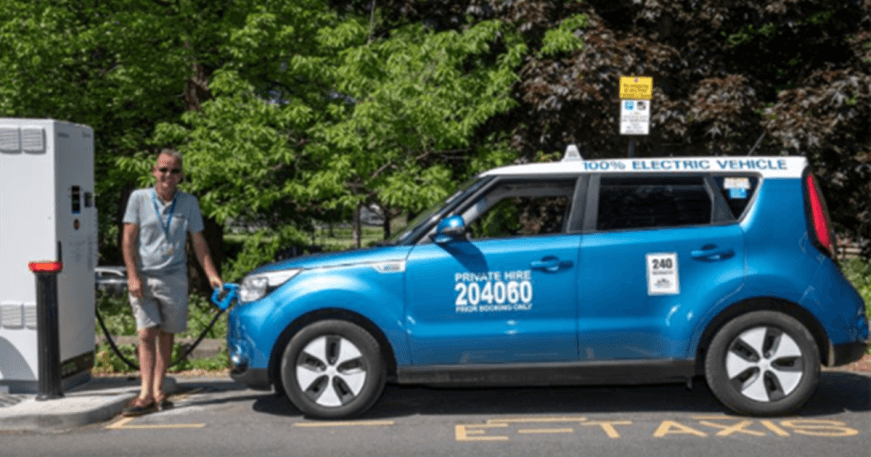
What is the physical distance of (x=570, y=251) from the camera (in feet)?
23.3

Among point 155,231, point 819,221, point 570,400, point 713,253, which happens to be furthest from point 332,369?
point 819,221

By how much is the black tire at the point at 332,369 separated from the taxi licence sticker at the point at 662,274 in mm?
1923

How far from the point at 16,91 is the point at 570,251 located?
12.0m

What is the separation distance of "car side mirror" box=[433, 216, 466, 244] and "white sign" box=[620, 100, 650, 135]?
3.37 meters

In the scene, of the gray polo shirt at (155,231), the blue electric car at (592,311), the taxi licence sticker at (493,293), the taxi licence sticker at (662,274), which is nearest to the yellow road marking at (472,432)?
the blue electric car at (592,311)

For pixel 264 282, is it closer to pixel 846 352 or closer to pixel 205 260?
pixel 205 260

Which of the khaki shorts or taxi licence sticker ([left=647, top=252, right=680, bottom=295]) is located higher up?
taxi licence sticker ([left=647, top=252, right=680, bottom=295])

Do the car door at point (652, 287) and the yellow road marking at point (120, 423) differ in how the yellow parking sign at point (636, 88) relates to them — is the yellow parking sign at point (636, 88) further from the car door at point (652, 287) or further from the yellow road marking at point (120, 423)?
the yellow road marking at point (120, 423)

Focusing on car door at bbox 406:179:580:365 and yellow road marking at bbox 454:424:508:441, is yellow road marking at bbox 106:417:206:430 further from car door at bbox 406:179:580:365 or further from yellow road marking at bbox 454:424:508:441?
yellow road marking at bbox 454:424:508:441

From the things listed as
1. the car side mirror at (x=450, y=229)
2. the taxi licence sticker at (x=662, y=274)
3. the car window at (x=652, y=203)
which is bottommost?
the taxi licence sticker at (x=662, y=274)

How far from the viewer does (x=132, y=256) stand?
7316 millimetres

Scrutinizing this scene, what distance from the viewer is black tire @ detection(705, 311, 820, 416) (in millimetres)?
7012

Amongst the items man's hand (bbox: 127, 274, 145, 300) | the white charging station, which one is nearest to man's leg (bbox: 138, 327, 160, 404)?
man's hand (bbox: 127, 274, 145, 300)

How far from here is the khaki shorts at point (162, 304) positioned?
7.43 metres
